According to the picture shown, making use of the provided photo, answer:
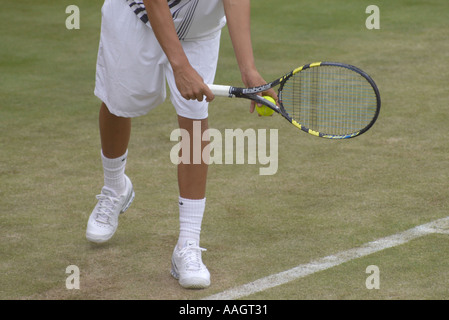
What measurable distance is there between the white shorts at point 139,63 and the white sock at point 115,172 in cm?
38

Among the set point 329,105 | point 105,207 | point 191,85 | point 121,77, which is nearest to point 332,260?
point 191,85

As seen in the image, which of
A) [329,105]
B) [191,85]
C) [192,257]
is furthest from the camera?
[329,105]

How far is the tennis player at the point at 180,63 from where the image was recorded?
3.44 meters

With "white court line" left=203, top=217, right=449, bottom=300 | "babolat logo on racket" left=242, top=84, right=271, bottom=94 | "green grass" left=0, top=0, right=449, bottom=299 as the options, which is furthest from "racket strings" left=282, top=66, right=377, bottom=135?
"white court line" left=203, top=217, right=449, bottom=300

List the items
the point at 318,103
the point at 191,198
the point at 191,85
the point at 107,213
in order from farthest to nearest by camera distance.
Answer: the point at 318,103
the point at 107,213
the point at 191,198
the point at 191,85

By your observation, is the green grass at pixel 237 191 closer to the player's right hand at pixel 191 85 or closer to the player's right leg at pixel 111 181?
the player's right leg at pixel 111 181

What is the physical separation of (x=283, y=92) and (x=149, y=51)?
0.59m

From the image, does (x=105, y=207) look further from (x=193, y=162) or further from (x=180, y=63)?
(x=180, y=63)

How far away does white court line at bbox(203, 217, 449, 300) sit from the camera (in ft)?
11.3

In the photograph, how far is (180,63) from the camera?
342cm

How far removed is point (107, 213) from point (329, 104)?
162 centimetres

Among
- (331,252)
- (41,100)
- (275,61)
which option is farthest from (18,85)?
(331,252)

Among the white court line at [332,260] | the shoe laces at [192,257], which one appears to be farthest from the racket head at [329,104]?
the shoe laces at [192,257]

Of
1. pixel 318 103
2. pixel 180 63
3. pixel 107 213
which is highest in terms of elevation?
pixel 318 103
